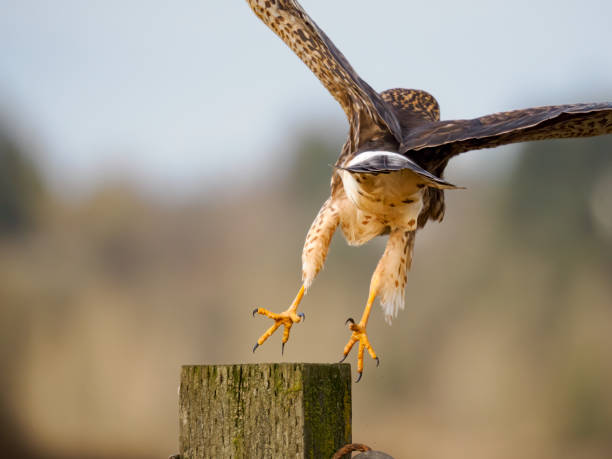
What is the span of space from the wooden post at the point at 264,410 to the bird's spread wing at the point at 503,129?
1.14 metres

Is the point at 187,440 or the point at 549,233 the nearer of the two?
the point at 187,440

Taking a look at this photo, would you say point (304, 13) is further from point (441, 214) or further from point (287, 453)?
point (287, 453)

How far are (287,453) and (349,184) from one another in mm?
1441

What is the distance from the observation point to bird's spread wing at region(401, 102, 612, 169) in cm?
273

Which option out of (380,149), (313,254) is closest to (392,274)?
(313,254)

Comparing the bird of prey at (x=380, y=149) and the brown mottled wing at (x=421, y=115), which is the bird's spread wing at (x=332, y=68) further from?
the brown mottled wing at (x=421, y=115)

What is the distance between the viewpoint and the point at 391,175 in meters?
3.00

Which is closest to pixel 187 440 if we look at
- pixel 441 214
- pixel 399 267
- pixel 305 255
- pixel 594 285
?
pixel 305 255

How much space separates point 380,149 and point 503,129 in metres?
0.54

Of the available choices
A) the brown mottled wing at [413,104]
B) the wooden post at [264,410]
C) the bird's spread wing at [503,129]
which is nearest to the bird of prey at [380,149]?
the bird's spread wing at [503,129]

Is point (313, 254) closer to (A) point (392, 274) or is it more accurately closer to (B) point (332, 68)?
(A) point (392, 274)

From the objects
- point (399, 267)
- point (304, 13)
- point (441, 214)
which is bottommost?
point (399, 267)

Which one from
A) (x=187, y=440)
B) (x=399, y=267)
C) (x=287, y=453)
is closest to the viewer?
(x=287, y=453)

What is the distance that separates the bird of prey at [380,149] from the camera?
2.89 meters
